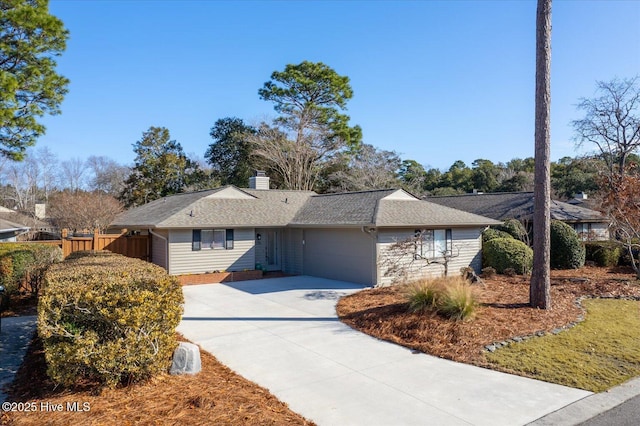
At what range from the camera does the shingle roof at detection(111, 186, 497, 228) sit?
1573 cm

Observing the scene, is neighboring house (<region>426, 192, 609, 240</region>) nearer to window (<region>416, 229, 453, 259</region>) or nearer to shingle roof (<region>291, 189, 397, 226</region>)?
window (<region>416, 229, 453, 259</region>)

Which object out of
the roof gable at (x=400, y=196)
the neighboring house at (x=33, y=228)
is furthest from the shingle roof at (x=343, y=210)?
the neighboring house at (x=33, y=228)

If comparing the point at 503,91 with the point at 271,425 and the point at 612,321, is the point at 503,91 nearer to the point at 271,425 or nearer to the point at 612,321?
the point at 612,321

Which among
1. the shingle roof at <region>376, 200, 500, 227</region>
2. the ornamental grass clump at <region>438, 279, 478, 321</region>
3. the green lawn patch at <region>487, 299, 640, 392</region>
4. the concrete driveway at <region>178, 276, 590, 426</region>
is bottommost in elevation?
the concrete driveway at <region>178, 276, 590, 426</region>

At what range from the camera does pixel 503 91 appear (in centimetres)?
1582

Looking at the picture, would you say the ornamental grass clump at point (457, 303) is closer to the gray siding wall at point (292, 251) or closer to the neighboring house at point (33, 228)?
the gray siding wall at point (292, 251)

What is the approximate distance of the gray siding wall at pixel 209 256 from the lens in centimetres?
1631

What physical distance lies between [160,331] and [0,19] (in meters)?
13.2

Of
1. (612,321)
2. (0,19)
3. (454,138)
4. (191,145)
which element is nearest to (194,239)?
(0,19)

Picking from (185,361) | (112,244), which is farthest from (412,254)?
(112,244)

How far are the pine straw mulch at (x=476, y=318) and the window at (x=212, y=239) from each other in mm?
6845

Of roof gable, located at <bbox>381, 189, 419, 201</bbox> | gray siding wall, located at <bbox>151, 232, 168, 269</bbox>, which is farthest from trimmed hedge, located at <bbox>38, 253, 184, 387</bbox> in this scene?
roof gable, located at <bbox>381, 189, 419, 201</bbox>

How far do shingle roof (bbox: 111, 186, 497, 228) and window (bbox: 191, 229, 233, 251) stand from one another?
505 millimetres

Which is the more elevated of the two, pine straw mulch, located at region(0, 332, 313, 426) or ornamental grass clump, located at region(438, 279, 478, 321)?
ornamental grass clump, located at region(438, 279, 478, 321)
